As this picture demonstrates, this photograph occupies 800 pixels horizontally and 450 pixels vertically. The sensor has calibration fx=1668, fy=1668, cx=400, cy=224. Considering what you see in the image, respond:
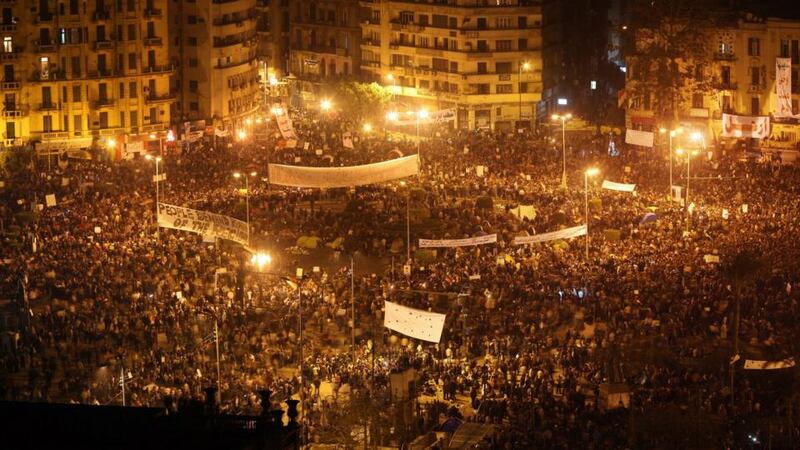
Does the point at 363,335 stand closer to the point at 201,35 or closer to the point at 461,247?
the point at 461,247

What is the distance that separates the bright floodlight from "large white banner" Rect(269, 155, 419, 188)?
6741 mm

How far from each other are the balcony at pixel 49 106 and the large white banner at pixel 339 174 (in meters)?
24.3

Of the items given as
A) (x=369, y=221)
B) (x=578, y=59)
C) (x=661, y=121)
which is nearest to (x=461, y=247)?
(x=369, y=221)

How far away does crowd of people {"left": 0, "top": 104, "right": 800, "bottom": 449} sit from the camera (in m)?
42.3

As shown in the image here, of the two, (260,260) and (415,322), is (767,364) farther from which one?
(260,260)

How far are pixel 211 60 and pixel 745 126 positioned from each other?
32734 millimetres

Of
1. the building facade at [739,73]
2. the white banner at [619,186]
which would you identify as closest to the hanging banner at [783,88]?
the building facade at [739,73]

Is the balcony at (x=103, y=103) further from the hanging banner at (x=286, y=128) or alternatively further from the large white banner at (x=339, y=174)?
the large white banner at (x=339, y=174)

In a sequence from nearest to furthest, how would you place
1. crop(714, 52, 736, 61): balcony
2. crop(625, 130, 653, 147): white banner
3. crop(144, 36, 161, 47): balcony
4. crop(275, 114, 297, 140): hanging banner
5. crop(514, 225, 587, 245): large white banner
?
crop(514, 225, 587, 245): large white banner < crop(625, 130, 653, 147): white banner < crop(275, 114, 297, 140): hanging banner < crop(714, 52, 736, 61): balcony < crop(144, 36, 161, 47): balcony

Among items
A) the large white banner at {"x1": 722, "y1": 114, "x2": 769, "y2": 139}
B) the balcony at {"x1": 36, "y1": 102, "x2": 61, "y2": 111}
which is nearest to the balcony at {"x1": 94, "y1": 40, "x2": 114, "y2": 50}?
the balcony at {"x1": 36, "y1": 102, "x2": 61, "y2": 111}

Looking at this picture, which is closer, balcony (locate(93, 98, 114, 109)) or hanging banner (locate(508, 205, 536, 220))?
hanging banner (locate(508, 205, 536, 220))

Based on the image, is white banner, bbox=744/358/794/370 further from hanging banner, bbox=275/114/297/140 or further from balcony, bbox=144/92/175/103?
balcony, bbox=144/92/175/103

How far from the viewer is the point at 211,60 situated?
9550 cm

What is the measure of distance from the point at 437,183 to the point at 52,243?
18911 millimetres
